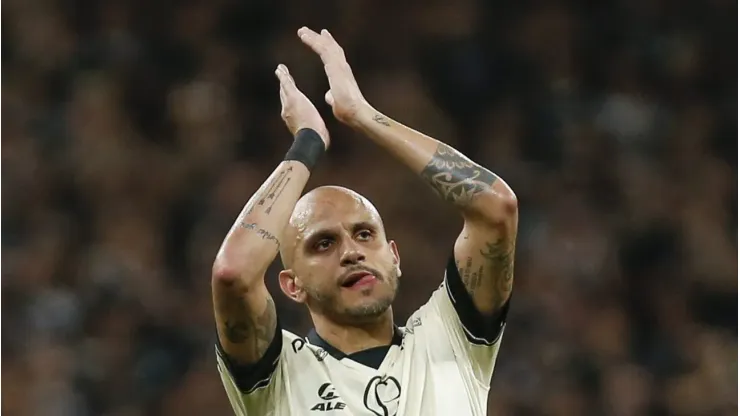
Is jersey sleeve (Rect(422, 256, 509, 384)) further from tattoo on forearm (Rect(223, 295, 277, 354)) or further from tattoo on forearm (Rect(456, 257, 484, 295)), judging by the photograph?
tattoo on forearm (Rect(223, 295, 277, 354))

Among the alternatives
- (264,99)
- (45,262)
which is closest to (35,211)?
(45,262)

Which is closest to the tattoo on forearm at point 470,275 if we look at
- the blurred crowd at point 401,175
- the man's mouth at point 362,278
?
the man's mouth at point 362,278

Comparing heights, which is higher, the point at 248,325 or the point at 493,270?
the point at 493,270

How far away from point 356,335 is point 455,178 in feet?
1.75

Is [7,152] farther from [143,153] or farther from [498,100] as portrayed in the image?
[498,100]

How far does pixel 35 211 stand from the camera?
19.9 feet

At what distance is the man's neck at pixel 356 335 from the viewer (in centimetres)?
348

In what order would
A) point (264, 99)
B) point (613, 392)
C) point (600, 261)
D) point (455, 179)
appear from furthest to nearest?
point (264, 99) < point (600, 261) < point (613, 392) < point (455, 179)

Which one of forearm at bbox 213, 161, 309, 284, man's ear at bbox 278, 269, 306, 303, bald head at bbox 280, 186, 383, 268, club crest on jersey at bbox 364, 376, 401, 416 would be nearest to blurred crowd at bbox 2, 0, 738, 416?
man's ear at bbox 278, 269, 306, 303

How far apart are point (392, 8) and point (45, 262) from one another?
2422 mm

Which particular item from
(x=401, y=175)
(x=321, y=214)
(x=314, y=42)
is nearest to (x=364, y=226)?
(x=321, y=214)

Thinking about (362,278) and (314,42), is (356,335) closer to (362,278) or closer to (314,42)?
(362,278)

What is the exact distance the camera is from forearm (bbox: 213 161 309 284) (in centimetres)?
317

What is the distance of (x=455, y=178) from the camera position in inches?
133
